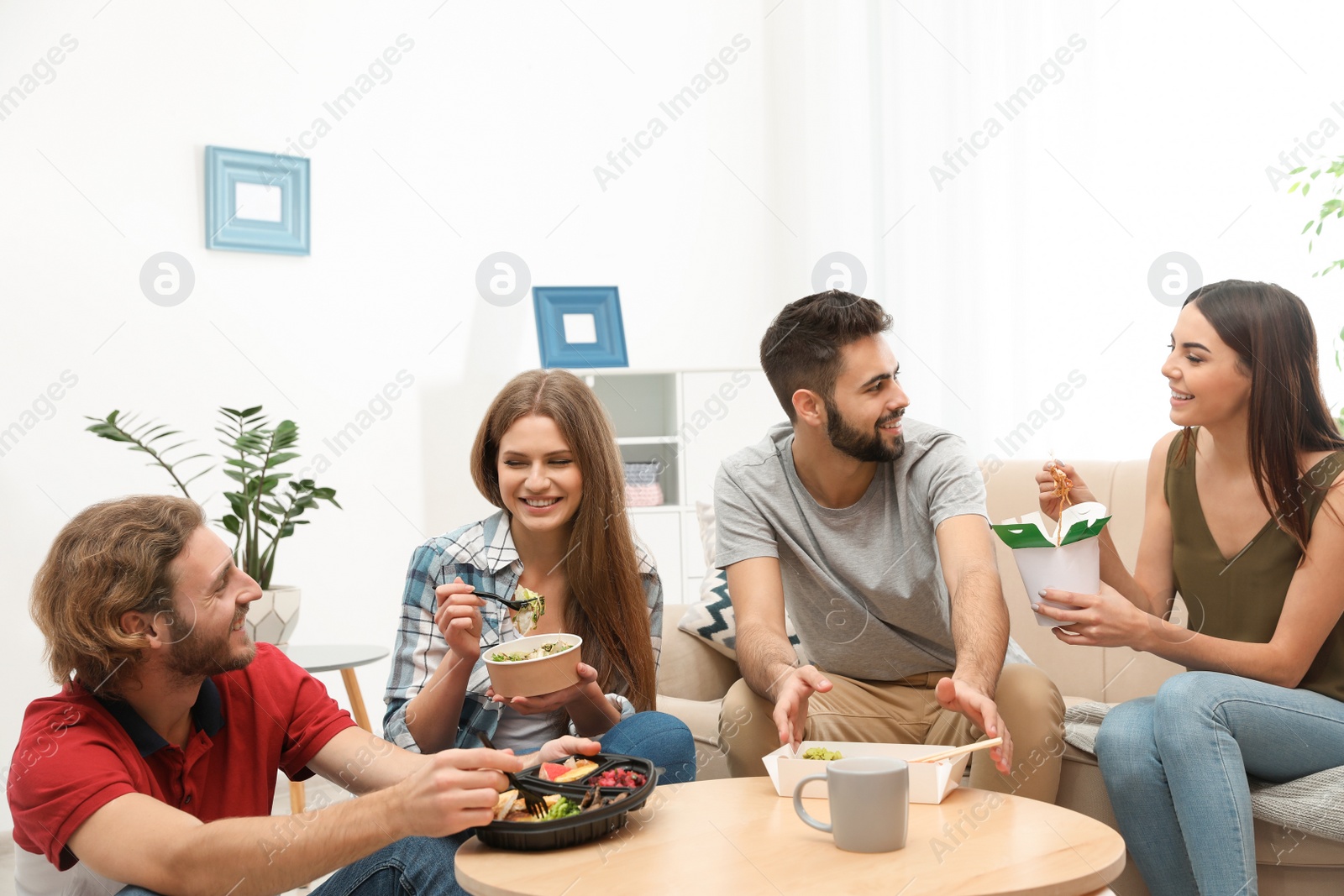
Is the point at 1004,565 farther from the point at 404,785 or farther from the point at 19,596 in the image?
the point at 19,596

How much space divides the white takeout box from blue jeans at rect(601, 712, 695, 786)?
237 mm

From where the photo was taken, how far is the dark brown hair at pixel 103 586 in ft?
4.40

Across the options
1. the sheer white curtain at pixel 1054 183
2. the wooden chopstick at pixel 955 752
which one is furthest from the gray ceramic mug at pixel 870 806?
the sheer white curtain at pixel 1054 183

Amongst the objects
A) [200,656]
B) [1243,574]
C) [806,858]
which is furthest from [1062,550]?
[200,656]

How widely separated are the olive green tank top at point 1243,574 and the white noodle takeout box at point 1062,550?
16.1 inches

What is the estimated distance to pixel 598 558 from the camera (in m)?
1.91

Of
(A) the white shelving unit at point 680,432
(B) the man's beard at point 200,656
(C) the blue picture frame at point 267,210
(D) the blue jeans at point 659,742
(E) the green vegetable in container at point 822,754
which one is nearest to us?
(B) the man's beard at point 200,656

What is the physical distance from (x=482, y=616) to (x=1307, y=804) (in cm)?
130

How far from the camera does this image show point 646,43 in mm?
4281

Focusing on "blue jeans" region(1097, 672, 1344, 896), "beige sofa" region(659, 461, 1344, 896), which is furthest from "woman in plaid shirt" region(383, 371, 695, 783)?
"blue jeans" region(1097, 672, 1344, 896)

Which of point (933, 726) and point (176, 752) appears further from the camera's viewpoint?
point (933, 726)

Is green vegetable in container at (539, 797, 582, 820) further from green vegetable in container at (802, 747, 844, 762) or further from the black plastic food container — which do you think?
green vegetable in container at (802, 747, 844, 762)

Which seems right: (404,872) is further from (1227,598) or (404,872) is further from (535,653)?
(1227,598)

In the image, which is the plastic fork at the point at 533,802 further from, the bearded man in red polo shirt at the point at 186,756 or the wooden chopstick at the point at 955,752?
the wooden chopstick at the point at 955,752
